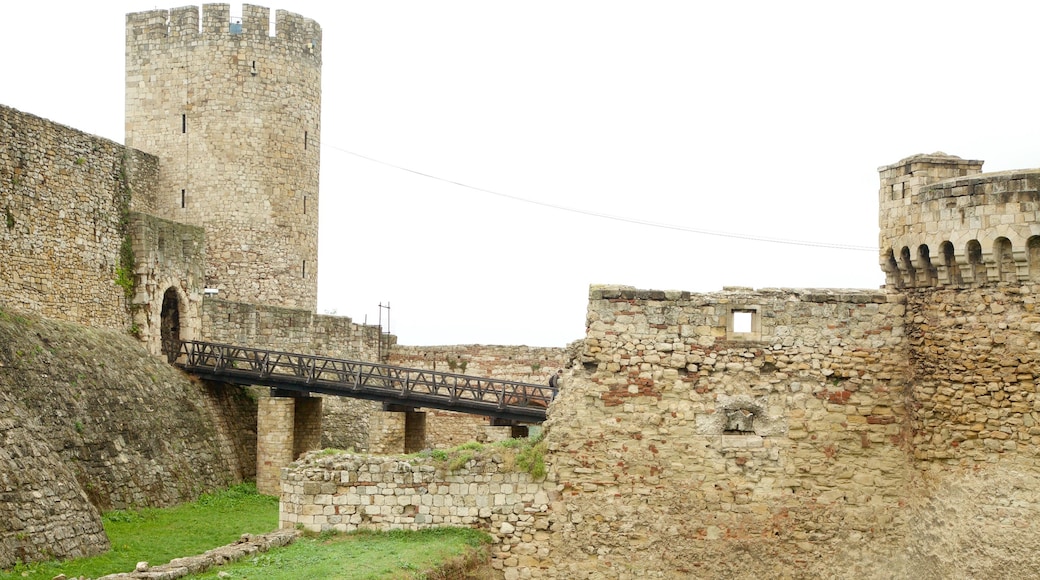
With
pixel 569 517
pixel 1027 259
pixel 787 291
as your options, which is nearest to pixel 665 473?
pixel 569 517

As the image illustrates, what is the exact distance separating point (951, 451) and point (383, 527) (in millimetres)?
6711

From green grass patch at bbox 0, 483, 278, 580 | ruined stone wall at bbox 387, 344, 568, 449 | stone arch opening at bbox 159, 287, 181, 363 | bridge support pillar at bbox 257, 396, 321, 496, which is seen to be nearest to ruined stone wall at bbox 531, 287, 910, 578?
green grass patch at bbox 0, 483, 278, 580

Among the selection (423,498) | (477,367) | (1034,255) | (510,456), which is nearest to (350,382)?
(477,367)

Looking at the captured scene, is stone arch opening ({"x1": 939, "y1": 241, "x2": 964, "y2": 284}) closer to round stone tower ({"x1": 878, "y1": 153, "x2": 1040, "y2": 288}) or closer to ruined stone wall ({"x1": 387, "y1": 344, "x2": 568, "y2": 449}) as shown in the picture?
round stone tower ({"x1": 878, "y1": 153, "x2": 1040, "y2": 288})

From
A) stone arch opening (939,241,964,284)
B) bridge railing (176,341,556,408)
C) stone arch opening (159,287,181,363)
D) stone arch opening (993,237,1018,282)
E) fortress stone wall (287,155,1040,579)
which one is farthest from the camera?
stone arch opening (159,287,181,363)

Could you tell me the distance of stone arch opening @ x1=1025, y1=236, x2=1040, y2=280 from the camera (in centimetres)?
1370

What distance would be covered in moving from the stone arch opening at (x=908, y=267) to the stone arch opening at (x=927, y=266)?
18 centimetres

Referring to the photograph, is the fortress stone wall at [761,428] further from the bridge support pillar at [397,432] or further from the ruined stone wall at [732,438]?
the bridge support pillar at [397,432]

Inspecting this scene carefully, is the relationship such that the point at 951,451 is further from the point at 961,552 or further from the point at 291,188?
the point at 291,188

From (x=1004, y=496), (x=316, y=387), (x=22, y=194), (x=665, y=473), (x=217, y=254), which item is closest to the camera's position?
(x=1004, y=496)

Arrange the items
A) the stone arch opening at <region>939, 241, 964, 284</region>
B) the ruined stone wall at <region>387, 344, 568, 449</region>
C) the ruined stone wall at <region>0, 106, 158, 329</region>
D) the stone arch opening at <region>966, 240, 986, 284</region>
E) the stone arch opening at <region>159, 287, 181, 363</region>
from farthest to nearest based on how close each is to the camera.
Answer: the ruined stone wall at <region>387, 344, 568, 449</region>
the stone arch opening at <region>159, 287, 181, 363</region>
the ruined stone wall at <region>0, 106, 158, 329</region>
the stone arch opening at <region>939, 241, 964, 284</region>
the stone arch opening at <region>966, 240, 986, 284</region>

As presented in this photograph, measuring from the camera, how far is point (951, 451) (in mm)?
14148

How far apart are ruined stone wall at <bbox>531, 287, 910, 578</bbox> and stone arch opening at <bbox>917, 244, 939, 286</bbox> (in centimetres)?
60

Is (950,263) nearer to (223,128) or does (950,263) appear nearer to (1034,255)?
(1034,255)
